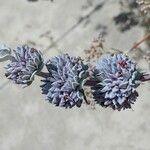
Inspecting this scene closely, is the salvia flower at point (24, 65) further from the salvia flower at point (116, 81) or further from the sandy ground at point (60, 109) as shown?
the sandy ground at point (60, 109)

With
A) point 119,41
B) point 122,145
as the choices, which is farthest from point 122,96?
point 119,41

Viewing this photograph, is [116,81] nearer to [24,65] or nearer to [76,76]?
[76,76]

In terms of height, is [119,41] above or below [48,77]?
above

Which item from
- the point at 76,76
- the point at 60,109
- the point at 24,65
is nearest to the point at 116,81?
the point at 76,76

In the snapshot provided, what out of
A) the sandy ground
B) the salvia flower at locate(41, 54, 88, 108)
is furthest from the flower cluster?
the sandy ground

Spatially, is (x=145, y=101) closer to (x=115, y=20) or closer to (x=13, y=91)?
(x=115, y=20)

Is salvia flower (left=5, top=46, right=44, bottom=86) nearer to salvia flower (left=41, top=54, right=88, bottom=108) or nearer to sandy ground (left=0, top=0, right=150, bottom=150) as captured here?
salvia flower (left=41, top=54, right=88, bottom=108)
